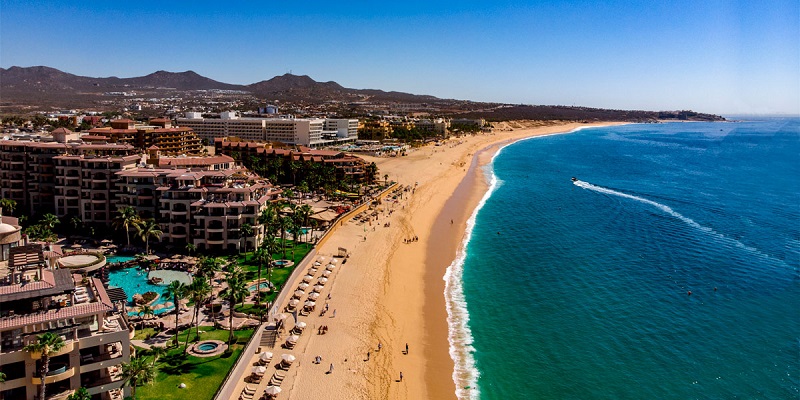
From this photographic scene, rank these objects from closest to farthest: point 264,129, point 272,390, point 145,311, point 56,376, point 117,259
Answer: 1. point 56,376
2. point 272,390
3. point 145,311
4. point 117,259
5. point 264,129

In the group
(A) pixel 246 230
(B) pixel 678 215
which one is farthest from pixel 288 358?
(B) pixel 678 215

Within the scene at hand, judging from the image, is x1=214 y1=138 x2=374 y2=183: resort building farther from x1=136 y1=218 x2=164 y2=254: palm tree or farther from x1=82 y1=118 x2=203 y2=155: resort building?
x1=136 y1=218 x2=164 y2=254: palm tree

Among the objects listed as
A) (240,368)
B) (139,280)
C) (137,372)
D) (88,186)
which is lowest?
(240,368)

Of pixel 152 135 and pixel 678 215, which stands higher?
pixel 152 135

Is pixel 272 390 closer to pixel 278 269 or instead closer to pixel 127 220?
pixel 278 269

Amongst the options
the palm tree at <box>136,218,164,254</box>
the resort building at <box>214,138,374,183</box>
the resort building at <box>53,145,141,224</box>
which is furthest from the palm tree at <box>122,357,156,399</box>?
the resort building at <box>214,138,374,183</box>

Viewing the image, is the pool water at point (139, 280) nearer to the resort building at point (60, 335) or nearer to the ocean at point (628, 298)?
the resort building at point (60, 335)

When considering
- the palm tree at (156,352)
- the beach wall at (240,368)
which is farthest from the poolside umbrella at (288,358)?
the palm tree at (156,352)
